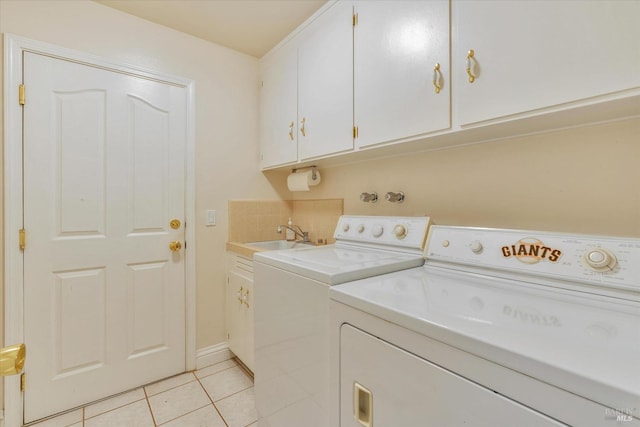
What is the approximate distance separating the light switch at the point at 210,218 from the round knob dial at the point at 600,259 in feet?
6.82

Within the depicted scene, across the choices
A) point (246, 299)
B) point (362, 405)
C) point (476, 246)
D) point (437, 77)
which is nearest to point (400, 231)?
point (476, 246)

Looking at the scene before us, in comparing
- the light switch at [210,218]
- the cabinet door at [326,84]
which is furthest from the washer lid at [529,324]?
the light switch at [210,218]

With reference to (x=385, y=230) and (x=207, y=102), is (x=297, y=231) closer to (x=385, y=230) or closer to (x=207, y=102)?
(x=385, y=230)

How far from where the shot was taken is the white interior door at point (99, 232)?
158 cm

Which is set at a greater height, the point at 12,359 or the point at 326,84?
the point at 326,84

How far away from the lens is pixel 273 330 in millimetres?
1249

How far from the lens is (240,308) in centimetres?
198

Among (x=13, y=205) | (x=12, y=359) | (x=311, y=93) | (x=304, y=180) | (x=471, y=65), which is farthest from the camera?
(x=304, y=180)

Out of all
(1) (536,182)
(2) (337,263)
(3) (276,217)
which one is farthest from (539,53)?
(3) (276,217)

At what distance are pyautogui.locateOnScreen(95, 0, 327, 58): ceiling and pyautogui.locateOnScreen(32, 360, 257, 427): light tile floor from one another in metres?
2.42

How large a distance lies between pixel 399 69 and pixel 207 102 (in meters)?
1.50

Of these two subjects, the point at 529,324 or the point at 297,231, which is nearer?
the point at 529,324

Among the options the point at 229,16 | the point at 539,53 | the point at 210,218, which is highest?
the point at 229,16

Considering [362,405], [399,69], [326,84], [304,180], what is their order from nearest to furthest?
[362,405] < [399,69] < [326,84] < [304,180]
